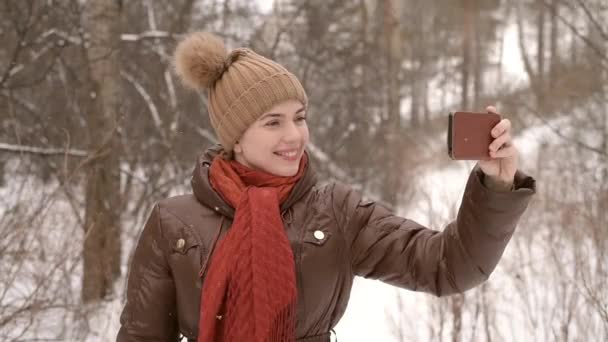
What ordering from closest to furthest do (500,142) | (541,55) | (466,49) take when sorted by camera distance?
1. (500,142)
2. (541,55)
3. (466,49)

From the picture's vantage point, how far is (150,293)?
1574mm

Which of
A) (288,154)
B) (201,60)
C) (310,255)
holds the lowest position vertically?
(310,255)

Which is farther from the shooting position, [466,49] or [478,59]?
[478,59]

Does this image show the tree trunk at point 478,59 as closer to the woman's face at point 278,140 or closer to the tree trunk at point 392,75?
the tree trunk at point 392,75

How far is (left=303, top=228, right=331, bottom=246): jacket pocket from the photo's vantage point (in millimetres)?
1488

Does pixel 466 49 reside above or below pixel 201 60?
above

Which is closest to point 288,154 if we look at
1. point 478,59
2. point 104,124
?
point 104,124

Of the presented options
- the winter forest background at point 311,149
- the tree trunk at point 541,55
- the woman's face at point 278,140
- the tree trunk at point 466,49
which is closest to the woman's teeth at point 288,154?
the woman's face at point 278,140

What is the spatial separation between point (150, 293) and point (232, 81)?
A: 63 cm

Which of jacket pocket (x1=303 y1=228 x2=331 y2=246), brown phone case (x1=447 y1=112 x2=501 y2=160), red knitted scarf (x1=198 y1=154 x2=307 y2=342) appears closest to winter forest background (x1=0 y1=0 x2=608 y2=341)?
red knitted scarf (x1=198 y1=154 x2=307 y2=342)

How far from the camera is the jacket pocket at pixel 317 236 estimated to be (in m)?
1.49

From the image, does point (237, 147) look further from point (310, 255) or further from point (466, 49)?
point (466, 49)

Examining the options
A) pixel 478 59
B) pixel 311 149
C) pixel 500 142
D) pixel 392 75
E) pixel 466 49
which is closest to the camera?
pixel 500 142

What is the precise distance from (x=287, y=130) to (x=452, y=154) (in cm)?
48
